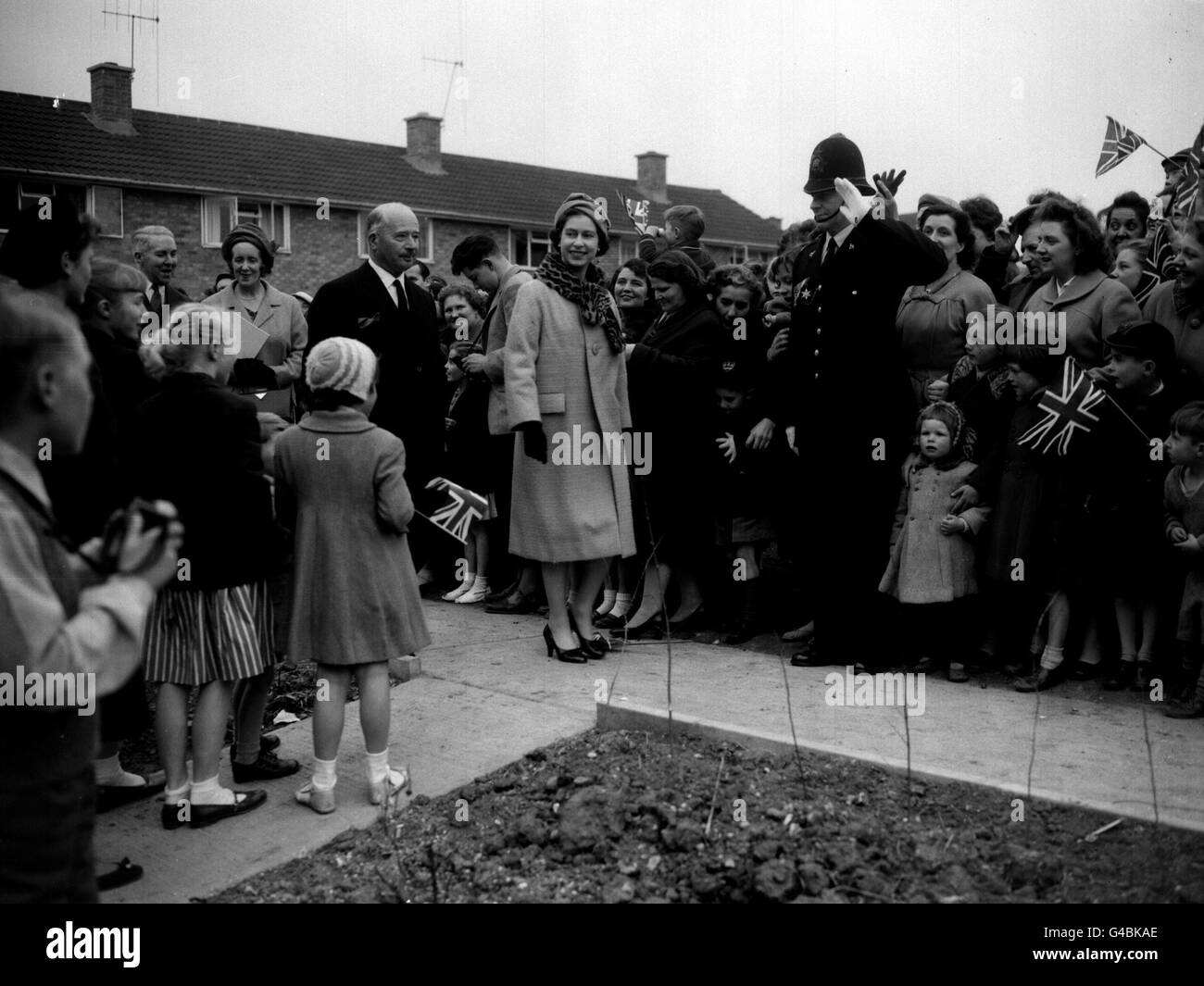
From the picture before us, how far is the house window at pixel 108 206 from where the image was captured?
92.9 feet

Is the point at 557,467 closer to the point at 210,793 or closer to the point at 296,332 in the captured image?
the point at 296,332

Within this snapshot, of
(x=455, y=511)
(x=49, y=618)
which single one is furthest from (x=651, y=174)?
(x=49, y=618)

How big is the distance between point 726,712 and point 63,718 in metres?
3.27

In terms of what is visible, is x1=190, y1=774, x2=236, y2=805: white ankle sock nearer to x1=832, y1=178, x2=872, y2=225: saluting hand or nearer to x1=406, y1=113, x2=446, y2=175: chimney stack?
x1=832, y1=178, x2=872, y2=225: saluting hand

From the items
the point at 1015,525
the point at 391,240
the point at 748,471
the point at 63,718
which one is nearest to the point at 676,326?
the point at 748,471

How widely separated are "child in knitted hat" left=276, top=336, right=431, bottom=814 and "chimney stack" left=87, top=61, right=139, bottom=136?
1049 inches

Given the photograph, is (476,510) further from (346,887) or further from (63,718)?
(63,718)

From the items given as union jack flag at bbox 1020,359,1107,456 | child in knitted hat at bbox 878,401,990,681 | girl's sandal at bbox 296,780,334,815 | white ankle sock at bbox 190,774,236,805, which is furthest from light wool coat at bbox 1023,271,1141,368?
white ankle sock at bbox 190,774,236,805

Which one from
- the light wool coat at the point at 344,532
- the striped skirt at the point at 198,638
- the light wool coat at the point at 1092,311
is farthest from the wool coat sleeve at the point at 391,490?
the light wool coat at the point at 1092,311

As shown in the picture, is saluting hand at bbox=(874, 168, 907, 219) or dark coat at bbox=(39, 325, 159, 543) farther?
saluting hand at bbox=(874, 168, 907, 219)

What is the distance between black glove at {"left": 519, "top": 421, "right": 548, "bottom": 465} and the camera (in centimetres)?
621

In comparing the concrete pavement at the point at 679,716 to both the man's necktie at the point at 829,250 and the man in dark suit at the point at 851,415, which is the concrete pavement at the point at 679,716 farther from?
the man's necktie at the point at 829,250

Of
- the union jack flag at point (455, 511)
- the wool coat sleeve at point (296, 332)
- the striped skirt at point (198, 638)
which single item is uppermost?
the wool coat sleeve at point (296, 332)

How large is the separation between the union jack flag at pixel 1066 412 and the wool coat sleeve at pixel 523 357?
97.6 inches
